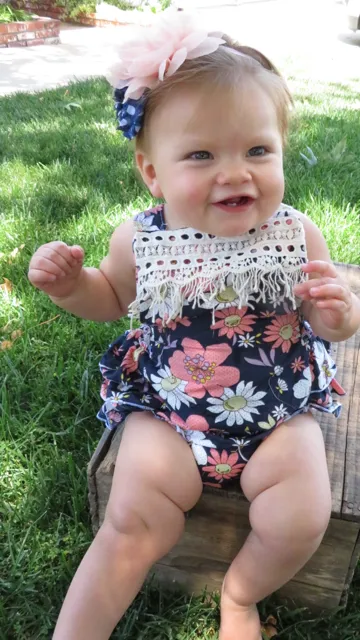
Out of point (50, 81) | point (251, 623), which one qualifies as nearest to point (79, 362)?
point (251, 623)

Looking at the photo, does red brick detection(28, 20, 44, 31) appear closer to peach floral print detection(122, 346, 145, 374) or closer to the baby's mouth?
peach floral print detection(122, 346, 145, 374)

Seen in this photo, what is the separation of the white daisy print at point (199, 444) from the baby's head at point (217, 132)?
16.7 inches

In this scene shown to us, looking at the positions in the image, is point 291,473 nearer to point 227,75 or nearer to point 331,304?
point 331,304

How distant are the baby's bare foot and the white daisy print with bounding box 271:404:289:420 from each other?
15.5 inches

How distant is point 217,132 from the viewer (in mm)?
1141

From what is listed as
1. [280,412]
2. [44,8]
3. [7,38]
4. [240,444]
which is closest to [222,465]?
[240,444]

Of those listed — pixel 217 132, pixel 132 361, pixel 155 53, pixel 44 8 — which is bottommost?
pixel 132 361

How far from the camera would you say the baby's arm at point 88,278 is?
1.34m

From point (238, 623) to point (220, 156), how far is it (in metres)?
0.95

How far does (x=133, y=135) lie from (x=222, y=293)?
0.38 metres

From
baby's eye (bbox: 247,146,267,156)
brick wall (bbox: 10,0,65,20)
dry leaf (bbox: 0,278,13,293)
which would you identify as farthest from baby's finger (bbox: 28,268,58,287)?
brick wall (bbox: 10,0,65,20)

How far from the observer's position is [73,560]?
146 cm

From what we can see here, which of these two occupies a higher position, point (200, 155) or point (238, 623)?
point (200, 155)

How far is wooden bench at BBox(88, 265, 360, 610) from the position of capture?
4.16ft
